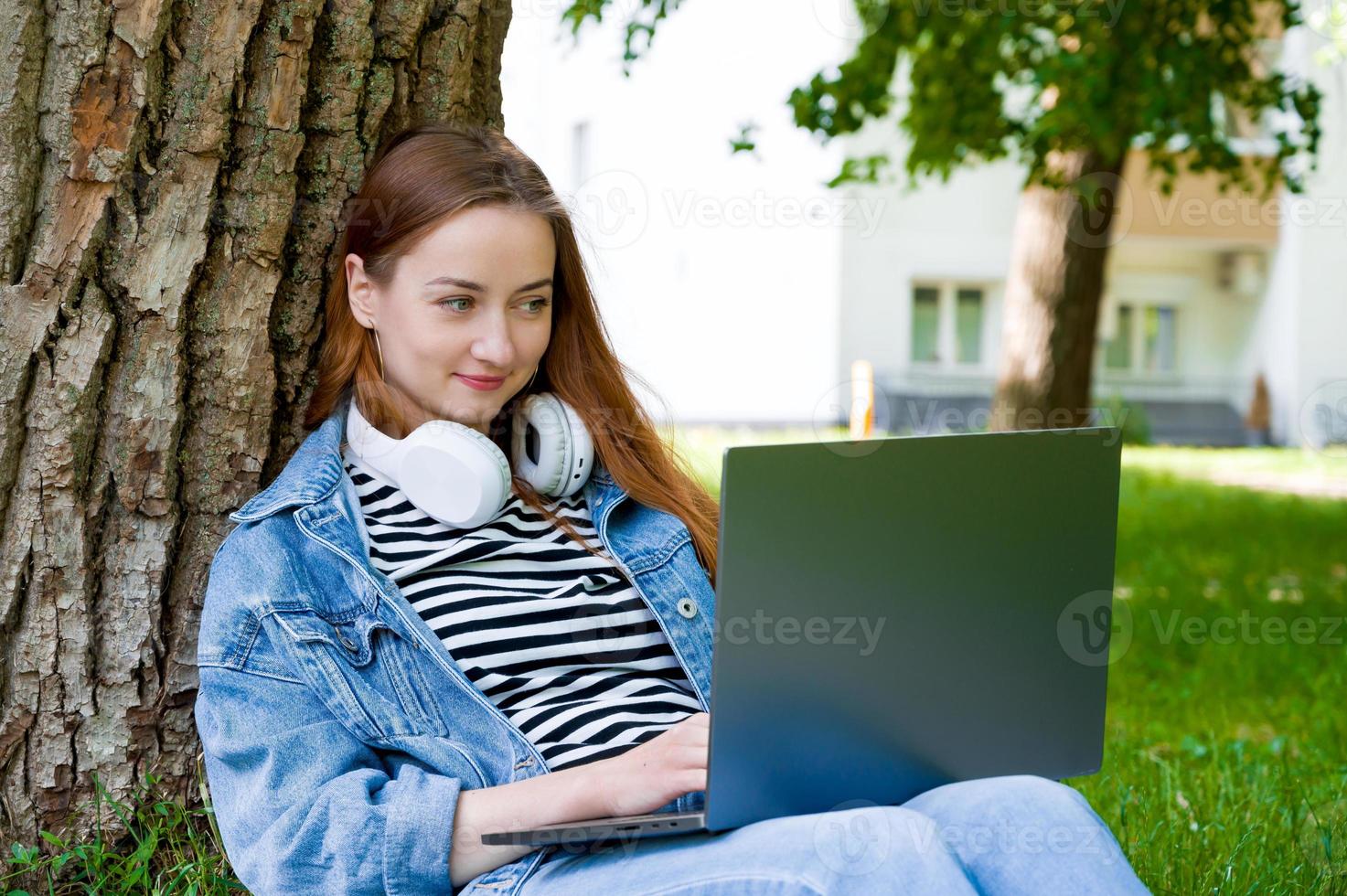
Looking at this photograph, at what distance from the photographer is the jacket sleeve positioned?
165 cm

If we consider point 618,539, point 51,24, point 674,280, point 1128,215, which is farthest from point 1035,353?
point 1128,215

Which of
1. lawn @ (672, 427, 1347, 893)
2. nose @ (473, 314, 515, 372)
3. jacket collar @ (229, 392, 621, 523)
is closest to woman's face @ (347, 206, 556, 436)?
nose @ (473, 314, 515, 372)

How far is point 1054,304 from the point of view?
7.14 metres

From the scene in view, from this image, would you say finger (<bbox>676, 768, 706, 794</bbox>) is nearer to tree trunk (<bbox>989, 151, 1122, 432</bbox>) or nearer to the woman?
the woman

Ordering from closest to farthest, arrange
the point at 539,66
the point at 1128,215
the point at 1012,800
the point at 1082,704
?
the point at 1012,800 → the point at 1082,704 → the point at 539,66 → the point at 1128,215

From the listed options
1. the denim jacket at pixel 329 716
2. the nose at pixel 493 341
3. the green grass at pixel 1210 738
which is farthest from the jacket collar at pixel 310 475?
the green grass at pixel 1210 738

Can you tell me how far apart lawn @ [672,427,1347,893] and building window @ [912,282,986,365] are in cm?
853

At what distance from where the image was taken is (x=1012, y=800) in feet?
5.22

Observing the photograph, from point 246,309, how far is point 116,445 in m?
0.29

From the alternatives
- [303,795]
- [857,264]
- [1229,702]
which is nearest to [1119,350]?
[857,264]

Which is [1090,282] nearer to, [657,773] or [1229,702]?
[1229,702]

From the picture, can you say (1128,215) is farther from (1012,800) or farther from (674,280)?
(1012,800)

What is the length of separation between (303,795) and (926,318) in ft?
54.1

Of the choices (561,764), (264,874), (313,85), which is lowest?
(264,874)
